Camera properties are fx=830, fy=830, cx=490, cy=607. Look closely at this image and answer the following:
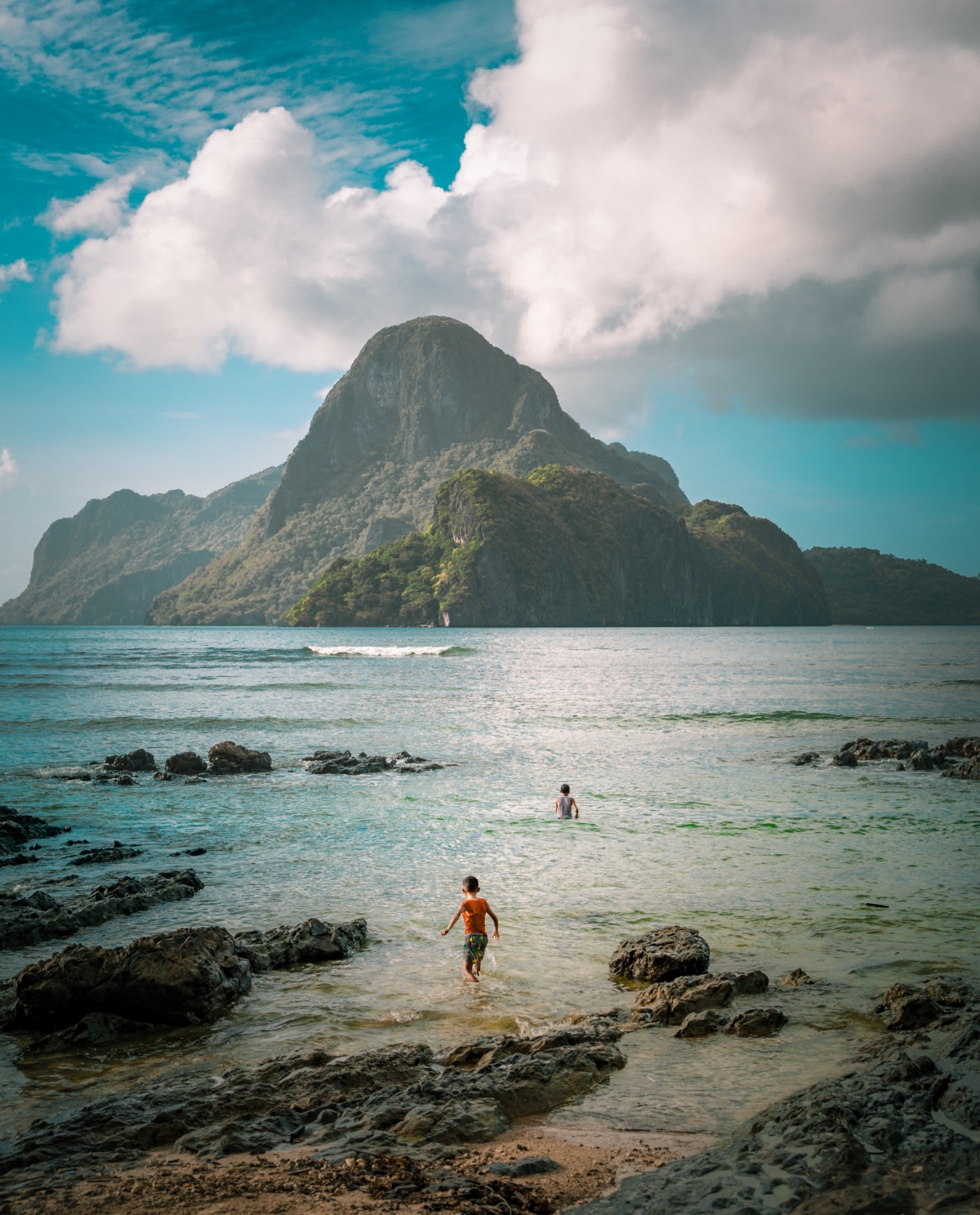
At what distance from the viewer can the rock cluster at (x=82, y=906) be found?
10.2 metres

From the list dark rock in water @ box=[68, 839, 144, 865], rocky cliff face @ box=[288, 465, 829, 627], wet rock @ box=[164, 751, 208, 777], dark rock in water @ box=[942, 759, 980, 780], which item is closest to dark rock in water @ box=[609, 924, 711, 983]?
dark rock in water @ box=[68, 839, 144, 865]

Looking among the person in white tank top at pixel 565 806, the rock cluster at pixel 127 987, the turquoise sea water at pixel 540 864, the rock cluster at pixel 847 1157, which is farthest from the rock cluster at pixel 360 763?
the rock cluster at pixel 847 1157

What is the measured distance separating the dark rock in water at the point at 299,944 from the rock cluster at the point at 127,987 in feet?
2.93

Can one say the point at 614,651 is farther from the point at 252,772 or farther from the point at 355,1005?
the point at 355,1005

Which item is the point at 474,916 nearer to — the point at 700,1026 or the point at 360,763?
the point at 700,1026

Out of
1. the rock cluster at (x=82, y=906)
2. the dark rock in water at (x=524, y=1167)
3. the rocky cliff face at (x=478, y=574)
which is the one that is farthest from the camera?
the rocky cliff face at (x=478, y=574)

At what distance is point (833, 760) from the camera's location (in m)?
24.8

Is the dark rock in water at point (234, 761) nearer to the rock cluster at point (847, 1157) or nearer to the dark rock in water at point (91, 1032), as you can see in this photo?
the dark rock in water at point (91, 1032)

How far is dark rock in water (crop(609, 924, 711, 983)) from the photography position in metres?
8.81

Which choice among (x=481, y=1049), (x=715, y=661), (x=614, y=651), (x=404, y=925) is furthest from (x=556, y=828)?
(x=614, y=651)

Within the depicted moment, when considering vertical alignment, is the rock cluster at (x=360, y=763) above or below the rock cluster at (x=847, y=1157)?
below

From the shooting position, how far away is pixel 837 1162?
4.67m

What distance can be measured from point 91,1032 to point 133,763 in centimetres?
1814

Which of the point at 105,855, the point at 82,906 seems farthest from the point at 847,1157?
the point at 105,855
